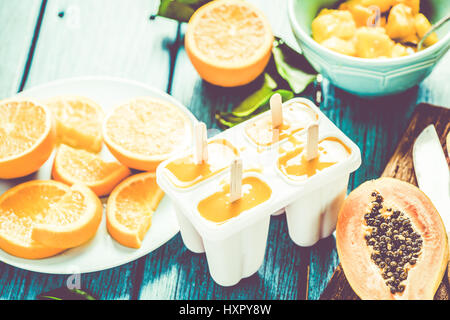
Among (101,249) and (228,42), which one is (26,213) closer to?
(101,249)

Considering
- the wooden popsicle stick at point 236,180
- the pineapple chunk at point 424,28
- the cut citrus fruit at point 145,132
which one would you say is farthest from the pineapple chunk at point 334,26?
the wooden popsicle stick at point 236,180

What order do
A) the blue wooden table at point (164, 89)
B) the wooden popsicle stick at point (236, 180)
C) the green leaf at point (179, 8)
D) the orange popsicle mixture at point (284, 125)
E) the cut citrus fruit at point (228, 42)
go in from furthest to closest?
the green leaf at point (179, 8), the cut citrus fruit at point (228, 42), the blue wooden table at point (164, 89), the orange popsicle mixture at point (284, 125), the wooden popsicle stick at point (236, 180)

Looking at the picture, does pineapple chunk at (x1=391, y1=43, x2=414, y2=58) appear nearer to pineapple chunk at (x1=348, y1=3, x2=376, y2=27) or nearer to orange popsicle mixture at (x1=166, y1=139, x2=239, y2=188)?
pineapple chunk at (x1=348, y1=3, x2=376, y2=27)

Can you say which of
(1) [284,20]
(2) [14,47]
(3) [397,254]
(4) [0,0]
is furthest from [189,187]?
(4) [0,0]

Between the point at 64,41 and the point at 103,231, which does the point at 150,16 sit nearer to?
the point at 64,41

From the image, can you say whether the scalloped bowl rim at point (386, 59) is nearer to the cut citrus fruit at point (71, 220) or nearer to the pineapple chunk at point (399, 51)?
the pineapple chunk at point (399, 51)

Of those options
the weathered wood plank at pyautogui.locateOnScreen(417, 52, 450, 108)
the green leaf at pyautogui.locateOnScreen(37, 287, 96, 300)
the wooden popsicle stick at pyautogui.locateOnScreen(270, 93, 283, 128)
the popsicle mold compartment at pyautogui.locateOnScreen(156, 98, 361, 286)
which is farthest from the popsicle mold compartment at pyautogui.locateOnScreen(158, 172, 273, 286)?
the weathered wood plank at pyautogui.locateOnScreen(417, 52, 450, 108)
